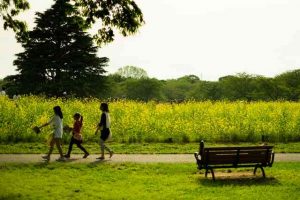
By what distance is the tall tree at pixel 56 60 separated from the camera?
175 ft

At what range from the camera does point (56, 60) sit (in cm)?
5434

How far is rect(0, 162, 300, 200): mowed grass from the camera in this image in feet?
31.1

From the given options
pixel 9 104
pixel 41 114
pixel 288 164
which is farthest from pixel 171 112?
pixel 288 164

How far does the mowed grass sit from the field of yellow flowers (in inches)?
251

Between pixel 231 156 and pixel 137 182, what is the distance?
2.46 metres

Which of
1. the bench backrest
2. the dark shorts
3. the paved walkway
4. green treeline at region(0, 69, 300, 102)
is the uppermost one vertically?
green treeline at region(0, 69, 300, 102)

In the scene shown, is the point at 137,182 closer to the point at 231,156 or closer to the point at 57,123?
the point at 231,156

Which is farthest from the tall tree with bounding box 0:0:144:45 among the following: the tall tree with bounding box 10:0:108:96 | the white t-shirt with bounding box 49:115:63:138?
the tall tree with bounding box 10:0:108:96

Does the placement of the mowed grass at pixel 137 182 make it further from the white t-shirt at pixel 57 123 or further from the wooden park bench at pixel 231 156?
the white t-shirt at pixel 57 123

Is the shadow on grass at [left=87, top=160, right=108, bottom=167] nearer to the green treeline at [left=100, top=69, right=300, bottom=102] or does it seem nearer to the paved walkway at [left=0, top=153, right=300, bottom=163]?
the paved walkway at [left=0, top=153, right=300, bottom=163]

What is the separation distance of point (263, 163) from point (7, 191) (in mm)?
6214

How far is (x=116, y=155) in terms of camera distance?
15.5 metres

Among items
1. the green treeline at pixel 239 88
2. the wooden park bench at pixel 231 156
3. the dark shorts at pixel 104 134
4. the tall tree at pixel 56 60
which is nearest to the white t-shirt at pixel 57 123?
the dark shorts at pixel 104 134

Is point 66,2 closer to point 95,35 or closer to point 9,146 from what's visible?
point 95,35
